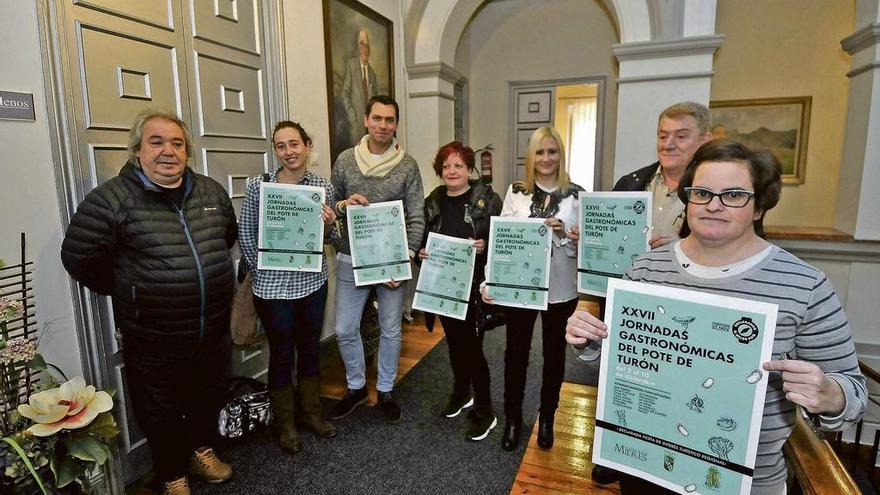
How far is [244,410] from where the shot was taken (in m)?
2.40

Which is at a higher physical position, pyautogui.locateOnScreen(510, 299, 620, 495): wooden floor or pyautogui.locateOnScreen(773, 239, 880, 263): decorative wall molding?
pyautogui.locateOnScreen(773, 239, 880, 263): decorative wall molding

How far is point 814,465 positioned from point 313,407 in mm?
2087

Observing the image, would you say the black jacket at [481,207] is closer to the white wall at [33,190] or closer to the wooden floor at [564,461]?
the wooden floor at [564,461]

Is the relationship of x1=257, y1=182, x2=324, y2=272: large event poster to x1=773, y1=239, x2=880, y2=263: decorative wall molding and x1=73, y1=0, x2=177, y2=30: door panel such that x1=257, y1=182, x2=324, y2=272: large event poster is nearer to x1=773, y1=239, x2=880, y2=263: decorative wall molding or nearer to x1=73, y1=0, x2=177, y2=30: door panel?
x1=73, y1=0, x2=177, y2=30: door panel

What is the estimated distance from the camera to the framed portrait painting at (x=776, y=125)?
15.1 ft

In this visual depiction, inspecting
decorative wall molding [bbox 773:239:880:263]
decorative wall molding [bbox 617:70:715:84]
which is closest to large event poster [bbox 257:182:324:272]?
decorative wall molding [bbox 617:70:715:84]

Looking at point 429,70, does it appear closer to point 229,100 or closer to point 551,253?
point 229,100

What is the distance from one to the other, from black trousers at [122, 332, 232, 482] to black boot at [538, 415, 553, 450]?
155 centimetres

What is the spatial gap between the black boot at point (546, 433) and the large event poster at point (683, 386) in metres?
1.19

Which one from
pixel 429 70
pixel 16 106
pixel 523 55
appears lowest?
pixel 16 106

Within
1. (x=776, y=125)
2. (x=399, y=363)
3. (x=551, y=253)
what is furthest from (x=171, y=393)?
(x=776, y=125)

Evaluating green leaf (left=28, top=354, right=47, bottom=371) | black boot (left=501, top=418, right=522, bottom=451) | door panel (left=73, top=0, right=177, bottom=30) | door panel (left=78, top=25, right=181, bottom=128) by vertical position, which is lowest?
black boot (left=501, top=418, right=522, bottom=451)

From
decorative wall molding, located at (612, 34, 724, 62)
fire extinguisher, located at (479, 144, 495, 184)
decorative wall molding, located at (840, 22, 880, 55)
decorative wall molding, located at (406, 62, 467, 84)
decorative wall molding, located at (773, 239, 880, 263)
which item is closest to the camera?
decorative wall molding, located at (840, 22, 880, 55)

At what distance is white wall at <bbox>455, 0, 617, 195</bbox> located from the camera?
16.8 ft
